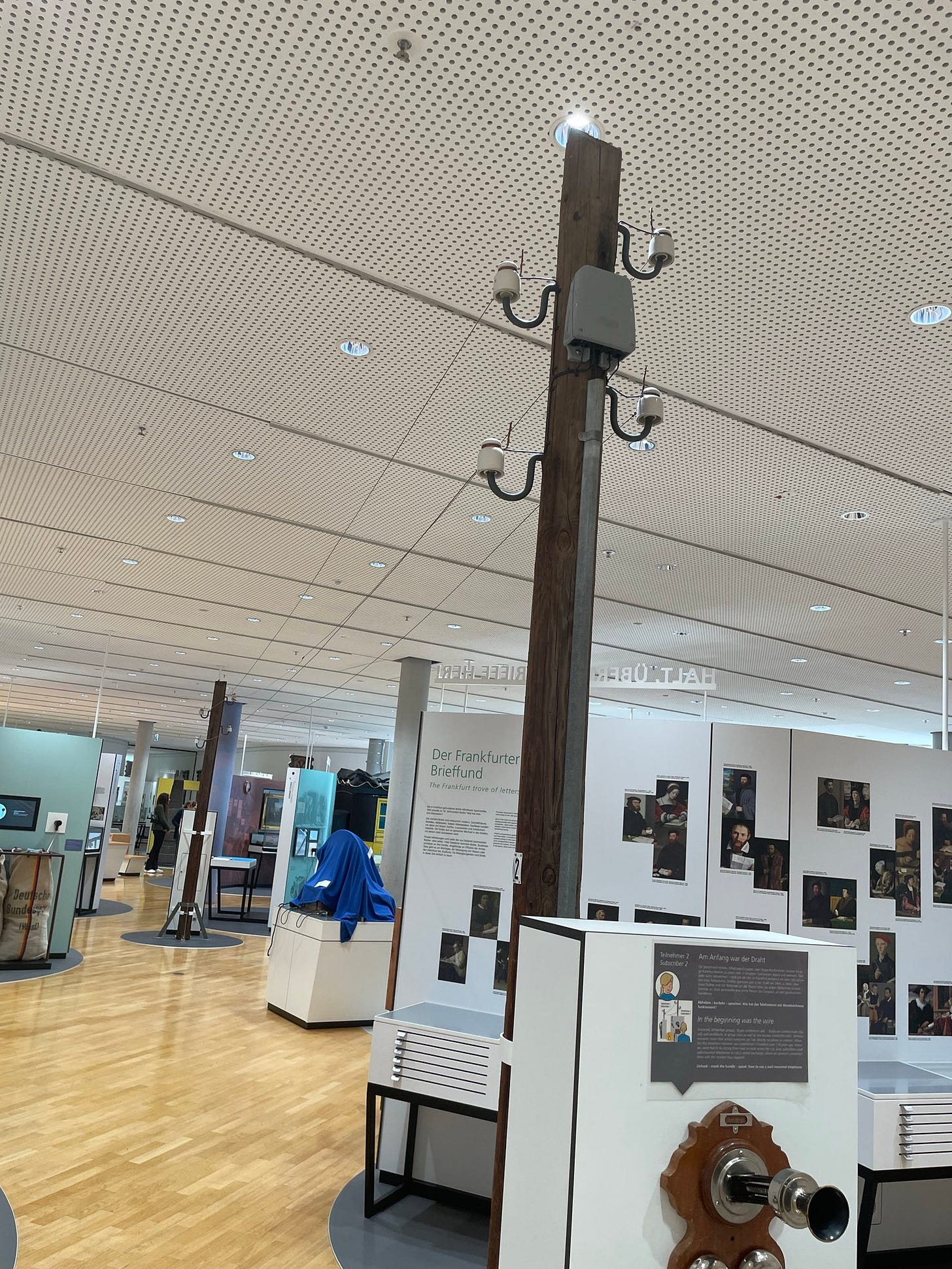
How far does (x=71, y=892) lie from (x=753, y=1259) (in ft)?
30.7

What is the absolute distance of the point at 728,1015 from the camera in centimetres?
158

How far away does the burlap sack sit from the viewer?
28.1ft

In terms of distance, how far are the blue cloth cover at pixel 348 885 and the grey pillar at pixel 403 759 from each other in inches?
113

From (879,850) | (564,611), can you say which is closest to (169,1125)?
(879,850)

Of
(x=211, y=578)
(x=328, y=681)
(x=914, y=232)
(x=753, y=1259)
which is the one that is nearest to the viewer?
(x=753, y=1259)

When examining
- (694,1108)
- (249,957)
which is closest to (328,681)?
(249,957)

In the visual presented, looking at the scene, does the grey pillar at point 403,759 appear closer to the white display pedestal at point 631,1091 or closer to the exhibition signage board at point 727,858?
the exhibition signage board at point 727,858

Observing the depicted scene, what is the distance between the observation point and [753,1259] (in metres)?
1.46

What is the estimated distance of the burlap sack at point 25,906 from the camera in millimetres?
8555

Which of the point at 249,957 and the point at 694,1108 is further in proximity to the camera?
the point at 249,957

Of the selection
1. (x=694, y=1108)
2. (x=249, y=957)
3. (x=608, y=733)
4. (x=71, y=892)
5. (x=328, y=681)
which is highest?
(x=328, y=681)

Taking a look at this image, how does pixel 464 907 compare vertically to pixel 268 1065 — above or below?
above

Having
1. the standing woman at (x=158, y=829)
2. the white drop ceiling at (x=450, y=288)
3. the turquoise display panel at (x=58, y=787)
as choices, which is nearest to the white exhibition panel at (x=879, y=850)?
the white drop ceiling at (x=450, y=288)

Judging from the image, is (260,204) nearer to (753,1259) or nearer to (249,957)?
(753,1259)
